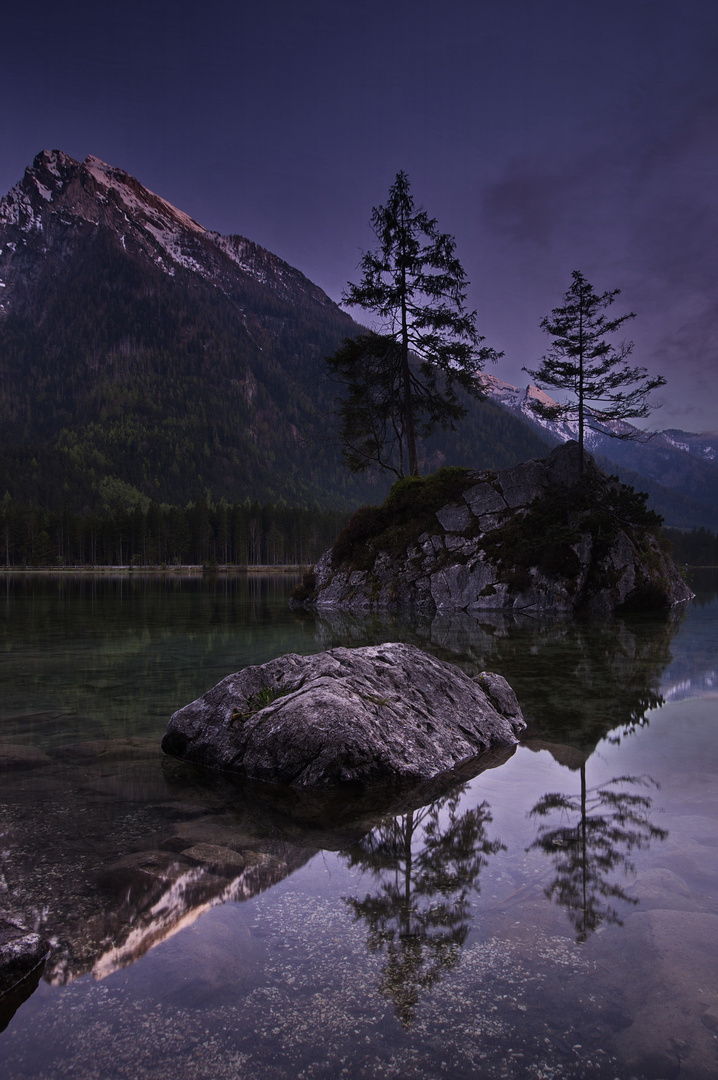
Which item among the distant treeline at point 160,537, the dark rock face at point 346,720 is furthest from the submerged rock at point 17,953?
the distant treeline at point 160,537

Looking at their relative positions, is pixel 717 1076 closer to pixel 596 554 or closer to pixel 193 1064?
pixel 193 1064

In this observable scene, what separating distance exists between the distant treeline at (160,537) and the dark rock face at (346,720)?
114513 mm

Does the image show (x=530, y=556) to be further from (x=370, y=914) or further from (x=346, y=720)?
(x=370, y=914)

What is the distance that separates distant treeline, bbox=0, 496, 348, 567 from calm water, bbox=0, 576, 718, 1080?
4586 inches

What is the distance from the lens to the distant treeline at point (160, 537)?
126000mm

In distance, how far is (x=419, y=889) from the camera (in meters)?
4.25

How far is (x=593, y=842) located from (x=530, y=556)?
78.7 feet

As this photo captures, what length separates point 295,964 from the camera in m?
3.38

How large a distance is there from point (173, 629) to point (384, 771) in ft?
51.2

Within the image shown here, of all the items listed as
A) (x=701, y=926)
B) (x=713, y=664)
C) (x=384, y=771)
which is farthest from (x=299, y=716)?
(x=713, y=664)

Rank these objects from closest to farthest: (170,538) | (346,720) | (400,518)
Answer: (346,720) < (400,518) < (170,538)

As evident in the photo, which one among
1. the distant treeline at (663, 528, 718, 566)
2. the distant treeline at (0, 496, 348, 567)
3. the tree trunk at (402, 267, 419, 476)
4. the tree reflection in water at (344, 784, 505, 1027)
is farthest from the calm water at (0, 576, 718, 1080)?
the distant treeline at (663, 528, 718, 566)

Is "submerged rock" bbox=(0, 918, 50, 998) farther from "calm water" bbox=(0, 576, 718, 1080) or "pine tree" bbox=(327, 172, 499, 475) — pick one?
"pine tree" bbox=(327, 172, 499, 475)

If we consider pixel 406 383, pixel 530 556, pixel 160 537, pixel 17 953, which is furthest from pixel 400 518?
pixel 160 537
